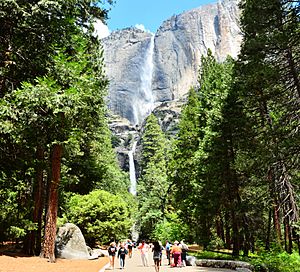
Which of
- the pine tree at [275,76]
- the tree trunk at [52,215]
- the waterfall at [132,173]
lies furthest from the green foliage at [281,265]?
the waterfall at [132,173]

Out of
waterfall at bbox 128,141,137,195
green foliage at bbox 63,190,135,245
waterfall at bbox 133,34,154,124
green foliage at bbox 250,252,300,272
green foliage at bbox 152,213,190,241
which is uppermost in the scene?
waterfall at bbox 133,34,154,124

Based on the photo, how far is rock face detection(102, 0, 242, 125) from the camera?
96062 millimetres

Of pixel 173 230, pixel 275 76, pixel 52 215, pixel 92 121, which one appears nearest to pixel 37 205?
pixel 52 215

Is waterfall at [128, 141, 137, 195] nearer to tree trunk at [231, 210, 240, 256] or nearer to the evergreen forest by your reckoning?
the evergreen forest

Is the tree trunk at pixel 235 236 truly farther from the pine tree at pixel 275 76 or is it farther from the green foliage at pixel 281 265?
the green foliage at pixel 281 265

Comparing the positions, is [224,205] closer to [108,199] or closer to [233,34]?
[108,199]

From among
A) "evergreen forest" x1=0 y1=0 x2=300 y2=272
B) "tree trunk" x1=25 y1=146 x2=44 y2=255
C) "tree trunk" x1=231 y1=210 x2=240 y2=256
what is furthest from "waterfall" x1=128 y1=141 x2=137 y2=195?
"tree trunk" x1=25 y1=146 x2=44 y2=255

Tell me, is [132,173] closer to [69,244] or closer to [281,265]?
[69,244]

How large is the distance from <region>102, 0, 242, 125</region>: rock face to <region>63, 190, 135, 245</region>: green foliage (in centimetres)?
6701

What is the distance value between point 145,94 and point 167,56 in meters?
14.5

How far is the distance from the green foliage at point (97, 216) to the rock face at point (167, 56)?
220 feet

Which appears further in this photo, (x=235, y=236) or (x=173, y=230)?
(x=173, y=230)

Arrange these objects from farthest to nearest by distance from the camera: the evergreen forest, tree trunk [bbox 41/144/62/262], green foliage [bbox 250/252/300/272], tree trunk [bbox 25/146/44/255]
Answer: tree trunk [bbox 25/146/44/255], tree trunk [bbox 41/144/62/262], the evergreen forest, green foliage [bbox 250/252/300/272]

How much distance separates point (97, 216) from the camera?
958 inches
